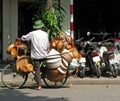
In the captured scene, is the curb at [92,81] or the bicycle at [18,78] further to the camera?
the curb at [92,81]

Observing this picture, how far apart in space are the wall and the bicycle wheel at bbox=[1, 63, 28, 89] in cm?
498

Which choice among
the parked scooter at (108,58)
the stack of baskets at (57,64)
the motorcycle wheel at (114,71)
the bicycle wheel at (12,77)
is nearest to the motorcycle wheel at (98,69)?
the parked scooter at (108,58)

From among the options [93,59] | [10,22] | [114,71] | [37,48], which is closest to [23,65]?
[37,48]

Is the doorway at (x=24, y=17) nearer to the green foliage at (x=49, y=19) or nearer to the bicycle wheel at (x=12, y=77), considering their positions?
the green foliage at (x=49, y=19)

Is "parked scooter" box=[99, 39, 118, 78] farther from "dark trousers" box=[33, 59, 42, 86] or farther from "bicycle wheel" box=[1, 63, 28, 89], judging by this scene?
"bicycle wheel" box=[1, 63, 28, 89]

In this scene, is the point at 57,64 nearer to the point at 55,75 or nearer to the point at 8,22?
the point at 55,75

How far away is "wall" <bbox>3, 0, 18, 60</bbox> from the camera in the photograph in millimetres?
18578

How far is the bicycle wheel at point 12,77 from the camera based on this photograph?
43.8 feet

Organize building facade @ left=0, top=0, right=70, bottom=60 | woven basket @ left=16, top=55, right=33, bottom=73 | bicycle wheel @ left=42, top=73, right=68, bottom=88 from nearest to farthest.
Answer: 1. woven basket @ left=16, top=55, right=33, bottom=73
2. bicycle wheel @ left=42, top=73, right=68, bottom=88
3. building facade @ left=0, top=0, right=70, bottom=60

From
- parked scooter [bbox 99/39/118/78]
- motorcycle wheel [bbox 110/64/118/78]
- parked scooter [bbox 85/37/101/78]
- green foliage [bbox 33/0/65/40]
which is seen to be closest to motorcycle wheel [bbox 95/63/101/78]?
parked scooter [bbox 85/37/101/78]

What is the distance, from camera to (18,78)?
537 inches

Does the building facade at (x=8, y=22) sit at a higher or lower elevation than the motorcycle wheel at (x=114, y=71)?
higher

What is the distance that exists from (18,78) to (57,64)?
4.48 feet

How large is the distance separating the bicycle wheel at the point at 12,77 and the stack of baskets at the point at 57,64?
78 centimetres
